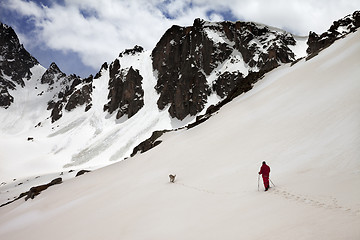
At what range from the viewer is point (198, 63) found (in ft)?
282

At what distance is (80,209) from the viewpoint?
1252 centimetres

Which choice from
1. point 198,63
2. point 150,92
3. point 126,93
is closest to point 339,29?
point 198,63

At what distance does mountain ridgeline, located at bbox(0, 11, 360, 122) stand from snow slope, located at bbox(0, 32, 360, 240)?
5097 centimetres

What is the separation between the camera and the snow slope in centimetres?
515

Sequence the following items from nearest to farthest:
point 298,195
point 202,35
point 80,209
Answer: point 298,195 → point 80,209 → point 202,35

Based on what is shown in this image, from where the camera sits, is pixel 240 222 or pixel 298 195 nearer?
pixel 240 222

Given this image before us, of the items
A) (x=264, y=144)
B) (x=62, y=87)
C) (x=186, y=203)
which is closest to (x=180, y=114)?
(x=264, y=144)

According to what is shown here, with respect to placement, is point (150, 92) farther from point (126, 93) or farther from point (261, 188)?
point (261, 188)

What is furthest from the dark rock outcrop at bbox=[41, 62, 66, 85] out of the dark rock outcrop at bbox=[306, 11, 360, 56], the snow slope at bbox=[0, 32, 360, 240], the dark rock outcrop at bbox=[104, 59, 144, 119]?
the snow slope at bbox=[0, 32, 360, 240]

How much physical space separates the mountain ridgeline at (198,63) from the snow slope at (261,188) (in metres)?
51.0

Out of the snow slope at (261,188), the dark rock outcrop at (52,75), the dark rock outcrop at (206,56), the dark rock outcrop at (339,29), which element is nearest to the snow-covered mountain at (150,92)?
the dark rock outcrop at (339,29)

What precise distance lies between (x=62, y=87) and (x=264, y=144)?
17255 centimetres

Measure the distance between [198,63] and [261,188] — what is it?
8063 cm

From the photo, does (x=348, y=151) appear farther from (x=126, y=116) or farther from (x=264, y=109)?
(x=126, y=116)
